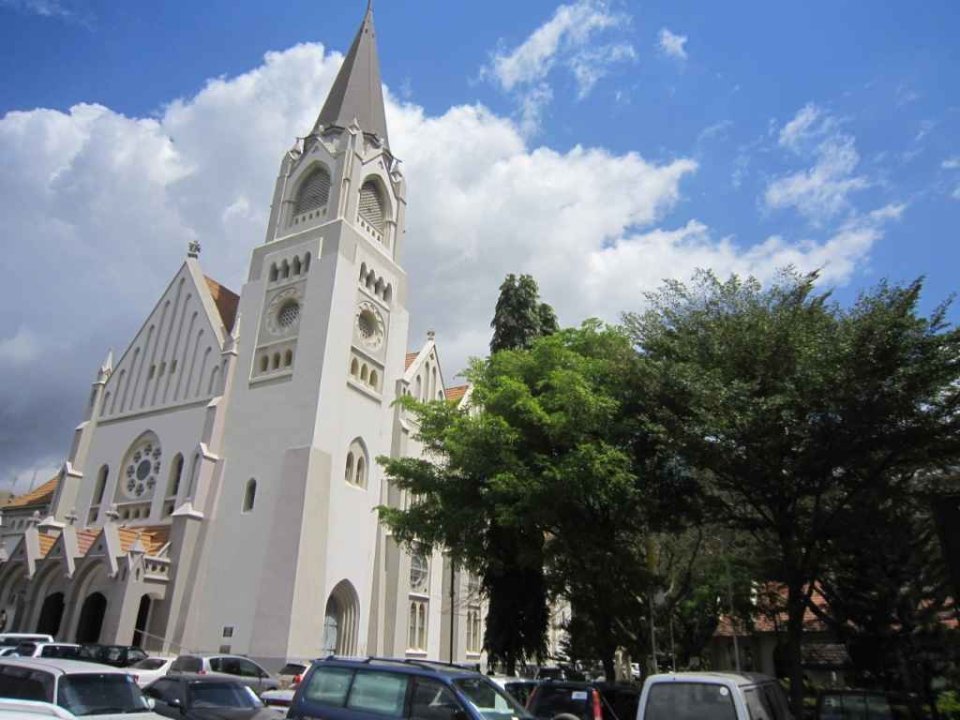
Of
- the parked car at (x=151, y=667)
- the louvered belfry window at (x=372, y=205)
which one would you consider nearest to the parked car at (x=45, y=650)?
the parked car at (x=151, y=667)

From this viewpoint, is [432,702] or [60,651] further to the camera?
[60,651]

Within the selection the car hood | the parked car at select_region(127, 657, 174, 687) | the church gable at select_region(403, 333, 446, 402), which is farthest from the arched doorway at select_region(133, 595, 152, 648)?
the car hood

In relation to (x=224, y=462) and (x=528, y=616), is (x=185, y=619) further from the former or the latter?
(x=528, y=616)

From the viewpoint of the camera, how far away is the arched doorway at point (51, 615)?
2845 cm

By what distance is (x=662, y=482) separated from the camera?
1638 centimetres

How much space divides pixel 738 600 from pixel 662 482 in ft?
32.6

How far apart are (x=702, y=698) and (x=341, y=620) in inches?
909

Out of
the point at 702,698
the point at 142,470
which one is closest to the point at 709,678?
the point at 702,698

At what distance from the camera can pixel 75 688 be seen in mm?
7848

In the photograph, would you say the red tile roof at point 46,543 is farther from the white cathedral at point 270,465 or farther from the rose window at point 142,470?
the rose window at point 142,470

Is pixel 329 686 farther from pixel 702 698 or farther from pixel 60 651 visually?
Answer: pixel 60 651

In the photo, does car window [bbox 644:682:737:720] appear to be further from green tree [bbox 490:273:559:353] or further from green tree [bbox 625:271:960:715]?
green tree [bbox 490:273:559:353]

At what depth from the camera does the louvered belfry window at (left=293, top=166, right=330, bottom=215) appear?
119 ft

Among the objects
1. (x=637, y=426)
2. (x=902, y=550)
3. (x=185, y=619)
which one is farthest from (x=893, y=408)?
(x=185, y=619)
